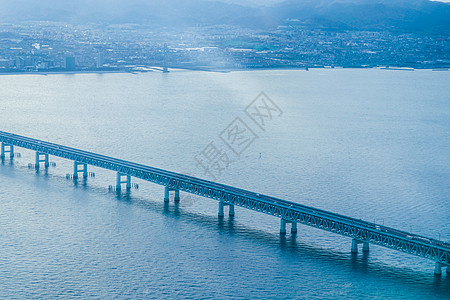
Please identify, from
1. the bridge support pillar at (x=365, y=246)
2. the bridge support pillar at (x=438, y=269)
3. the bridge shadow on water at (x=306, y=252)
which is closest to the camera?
the bridge shadow on water at (x=306, y=252)

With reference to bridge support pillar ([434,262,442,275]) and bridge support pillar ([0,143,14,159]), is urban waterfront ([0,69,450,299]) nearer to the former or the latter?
bridge support pillar ([434,262,442,275])

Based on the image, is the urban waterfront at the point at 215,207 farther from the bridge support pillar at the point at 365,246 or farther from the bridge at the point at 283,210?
the bridge at the point at 283,210

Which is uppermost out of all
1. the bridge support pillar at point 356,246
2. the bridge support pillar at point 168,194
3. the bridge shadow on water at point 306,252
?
the bridge support pillar at point 168,194

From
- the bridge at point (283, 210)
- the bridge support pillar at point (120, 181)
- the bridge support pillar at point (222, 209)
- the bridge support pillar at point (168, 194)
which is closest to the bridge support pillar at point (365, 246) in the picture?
the bridge at point (283, 210)

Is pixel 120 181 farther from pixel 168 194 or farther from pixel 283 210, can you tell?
pixel 283 210

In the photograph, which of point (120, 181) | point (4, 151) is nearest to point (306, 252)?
point (120, 181)
